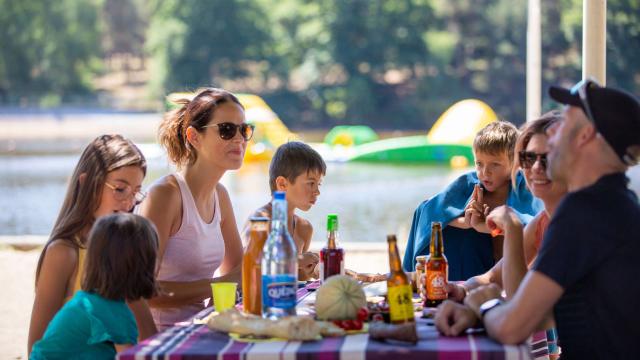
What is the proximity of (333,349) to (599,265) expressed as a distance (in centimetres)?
56

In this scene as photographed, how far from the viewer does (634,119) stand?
6.08ft

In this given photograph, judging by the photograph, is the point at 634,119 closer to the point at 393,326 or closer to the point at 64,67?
the point at 393,326

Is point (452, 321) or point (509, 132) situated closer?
point (452, 321)

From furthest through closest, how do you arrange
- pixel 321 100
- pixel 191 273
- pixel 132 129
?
pixel 321 100 < pixel 132 129 < pixel 191 273

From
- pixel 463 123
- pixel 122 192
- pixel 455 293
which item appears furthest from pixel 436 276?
pixel 463 123

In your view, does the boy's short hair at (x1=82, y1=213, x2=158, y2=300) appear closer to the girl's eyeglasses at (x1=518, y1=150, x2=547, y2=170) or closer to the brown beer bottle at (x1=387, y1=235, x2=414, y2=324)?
the brown beer bottle at (x1=387, y1=235, x2=414, y2=324)

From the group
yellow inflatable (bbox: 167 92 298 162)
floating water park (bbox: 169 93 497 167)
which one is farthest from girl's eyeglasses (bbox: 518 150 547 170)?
yellow inflatable (bbox: 167 92 298 162)

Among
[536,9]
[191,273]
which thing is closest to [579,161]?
[191,273]

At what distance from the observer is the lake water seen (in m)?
15.1

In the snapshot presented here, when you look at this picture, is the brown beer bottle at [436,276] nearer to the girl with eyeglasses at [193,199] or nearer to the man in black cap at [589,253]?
the man in black cap at [589,253]

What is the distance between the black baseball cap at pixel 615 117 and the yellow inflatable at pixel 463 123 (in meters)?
22.8

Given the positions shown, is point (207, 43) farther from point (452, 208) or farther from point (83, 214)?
point (83, 214)

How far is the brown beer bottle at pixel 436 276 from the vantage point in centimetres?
228

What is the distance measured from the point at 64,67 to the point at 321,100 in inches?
548
